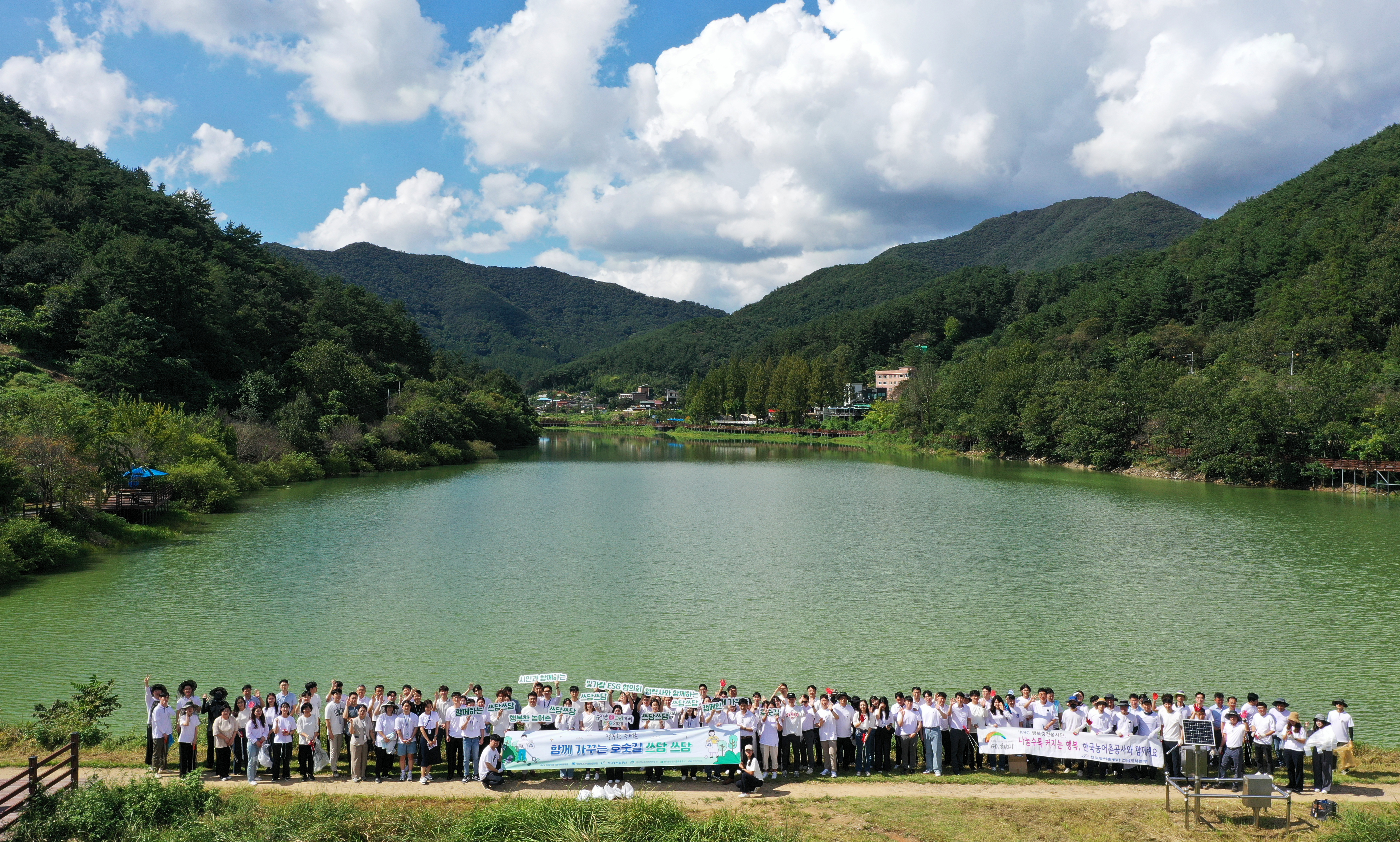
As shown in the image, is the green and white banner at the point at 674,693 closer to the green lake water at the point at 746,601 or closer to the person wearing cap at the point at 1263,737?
the green lake water at the point at 746,601

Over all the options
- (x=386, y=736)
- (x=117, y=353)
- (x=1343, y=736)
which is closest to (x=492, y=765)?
(x=386, y=736)

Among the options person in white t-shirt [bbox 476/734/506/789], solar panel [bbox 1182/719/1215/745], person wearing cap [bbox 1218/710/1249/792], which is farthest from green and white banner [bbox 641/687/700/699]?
person wearing cap [bbox 1218/710/1249/792]

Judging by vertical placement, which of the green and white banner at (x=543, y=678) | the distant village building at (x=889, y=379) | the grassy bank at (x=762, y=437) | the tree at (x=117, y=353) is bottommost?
the green and white banner at (x=543, y=678)

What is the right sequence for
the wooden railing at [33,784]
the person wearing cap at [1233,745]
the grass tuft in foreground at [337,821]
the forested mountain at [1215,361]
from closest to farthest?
1. the wooden railing at [33,784]
2. the grass tuft in foreground at [337,821]
3. the person wearing cap at [1233,745]
4. the forested mountain at [1215,361]

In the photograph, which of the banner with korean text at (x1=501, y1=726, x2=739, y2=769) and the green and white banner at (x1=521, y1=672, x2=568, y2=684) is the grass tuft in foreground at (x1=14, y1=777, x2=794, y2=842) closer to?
the banner with korean text at (x1=501, y1=726, x2=739, y2=769)

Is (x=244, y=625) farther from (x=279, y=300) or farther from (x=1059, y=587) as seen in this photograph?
(x=279, y=300)

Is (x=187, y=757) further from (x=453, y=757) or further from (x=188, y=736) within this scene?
(x=453, y=757)

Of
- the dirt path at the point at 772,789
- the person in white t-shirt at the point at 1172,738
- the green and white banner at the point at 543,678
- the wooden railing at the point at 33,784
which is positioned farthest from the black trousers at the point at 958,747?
the wooden railing at the point at 33,784
